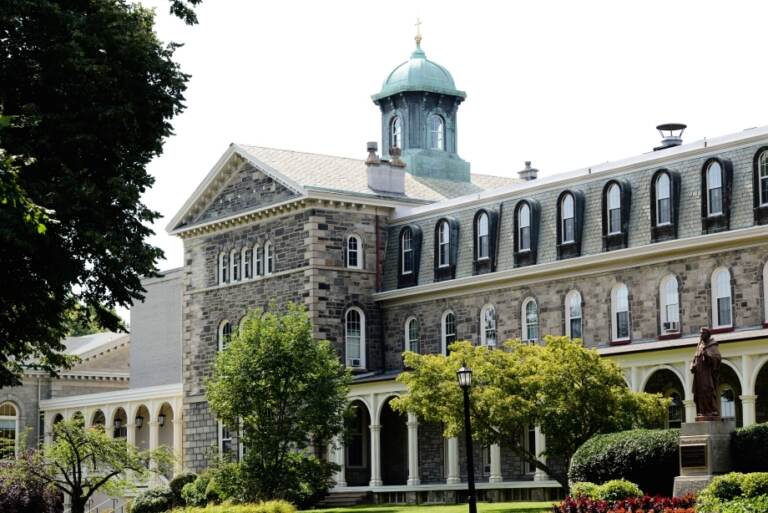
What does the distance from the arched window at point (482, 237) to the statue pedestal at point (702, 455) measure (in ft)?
74.1

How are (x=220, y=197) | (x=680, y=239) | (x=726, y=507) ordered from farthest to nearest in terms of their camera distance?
(x=220, y=197)
(x=680, y=239)
(x=726, y=507)

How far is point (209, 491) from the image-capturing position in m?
53.6

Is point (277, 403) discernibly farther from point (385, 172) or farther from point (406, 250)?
point (385, 172)

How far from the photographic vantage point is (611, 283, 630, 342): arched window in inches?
1955

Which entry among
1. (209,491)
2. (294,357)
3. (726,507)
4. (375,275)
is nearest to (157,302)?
→ (375,275)

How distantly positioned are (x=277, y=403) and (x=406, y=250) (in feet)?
41.3

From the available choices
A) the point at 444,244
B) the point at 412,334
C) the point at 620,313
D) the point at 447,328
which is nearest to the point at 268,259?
the point at 412,334

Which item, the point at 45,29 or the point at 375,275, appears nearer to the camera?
the point at 45,29

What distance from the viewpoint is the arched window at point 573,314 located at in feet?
168

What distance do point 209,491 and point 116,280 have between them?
882 inches

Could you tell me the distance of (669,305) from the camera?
48.2 m

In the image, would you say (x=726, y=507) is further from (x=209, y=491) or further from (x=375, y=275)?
(x=375, y=275)

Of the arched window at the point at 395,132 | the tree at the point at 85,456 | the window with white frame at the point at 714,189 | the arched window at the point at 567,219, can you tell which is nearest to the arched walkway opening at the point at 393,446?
the tree at the point at 85,456

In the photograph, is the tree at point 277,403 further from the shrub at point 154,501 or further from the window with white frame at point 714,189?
the window with white frame at point 714,189
